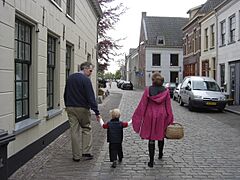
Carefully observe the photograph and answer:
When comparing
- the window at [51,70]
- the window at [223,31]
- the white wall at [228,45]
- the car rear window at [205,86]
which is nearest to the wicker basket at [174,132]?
the window at [51,70]

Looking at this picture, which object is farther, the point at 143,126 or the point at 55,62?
the point at 55,62

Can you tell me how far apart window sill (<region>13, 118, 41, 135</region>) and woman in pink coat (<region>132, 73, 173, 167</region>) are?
191 centimetres

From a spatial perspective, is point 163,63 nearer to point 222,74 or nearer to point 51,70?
point 222,74

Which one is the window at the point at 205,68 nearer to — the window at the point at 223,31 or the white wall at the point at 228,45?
the white wall at the point at 228,45

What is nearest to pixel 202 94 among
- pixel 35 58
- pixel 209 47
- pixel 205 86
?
pixel 205 86

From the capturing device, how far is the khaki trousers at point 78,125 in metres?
7.04

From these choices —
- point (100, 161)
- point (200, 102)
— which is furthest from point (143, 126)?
point (200, 102)

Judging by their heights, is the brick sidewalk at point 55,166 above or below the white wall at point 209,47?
below

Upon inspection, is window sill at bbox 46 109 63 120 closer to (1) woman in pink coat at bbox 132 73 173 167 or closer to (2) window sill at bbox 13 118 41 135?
(2) window sill at bbox 13 118 41 135

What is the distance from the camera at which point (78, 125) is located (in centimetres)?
722

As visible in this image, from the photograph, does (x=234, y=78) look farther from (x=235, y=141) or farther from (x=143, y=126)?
(x=143, y=126)

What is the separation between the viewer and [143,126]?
6730mm

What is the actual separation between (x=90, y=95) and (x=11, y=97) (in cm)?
152

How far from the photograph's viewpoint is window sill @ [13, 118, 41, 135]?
6291 mm
